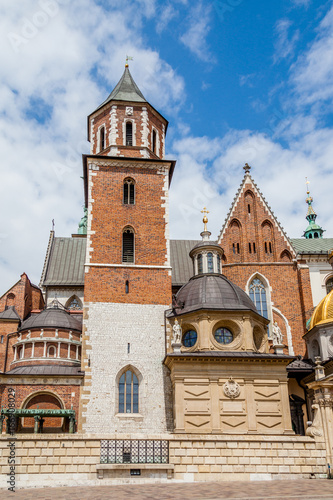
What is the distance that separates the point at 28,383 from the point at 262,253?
17.5 m

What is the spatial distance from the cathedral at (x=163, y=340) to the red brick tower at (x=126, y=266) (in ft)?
0.21

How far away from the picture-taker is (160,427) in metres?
24.5

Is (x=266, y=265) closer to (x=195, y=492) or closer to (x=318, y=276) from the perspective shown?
(x=318, y=276)

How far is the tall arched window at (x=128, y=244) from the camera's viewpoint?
94.8ft

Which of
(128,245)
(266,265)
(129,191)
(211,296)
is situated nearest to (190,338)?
(211,296)

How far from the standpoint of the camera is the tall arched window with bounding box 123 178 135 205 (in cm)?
3017

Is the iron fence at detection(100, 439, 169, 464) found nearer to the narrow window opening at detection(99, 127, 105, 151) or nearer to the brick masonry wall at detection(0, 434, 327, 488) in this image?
the brick masonry wall at detection(0, 434, 327, 488)

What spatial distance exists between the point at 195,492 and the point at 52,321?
690 inches

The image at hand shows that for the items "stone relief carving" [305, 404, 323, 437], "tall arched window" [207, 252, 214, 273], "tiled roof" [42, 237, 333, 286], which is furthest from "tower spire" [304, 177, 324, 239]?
"stone relief carving" [305, 404, 323, 437]

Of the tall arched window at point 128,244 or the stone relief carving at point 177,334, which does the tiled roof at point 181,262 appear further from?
the stone relief carving at point 177,334

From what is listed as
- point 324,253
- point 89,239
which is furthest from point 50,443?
point 324,253

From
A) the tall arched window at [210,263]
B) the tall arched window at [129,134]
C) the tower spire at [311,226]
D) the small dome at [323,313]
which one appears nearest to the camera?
the small dome at [323,313]

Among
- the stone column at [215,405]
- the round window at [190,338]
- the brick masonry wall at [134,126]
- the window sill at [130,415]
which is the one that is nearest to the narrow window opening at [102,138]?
the brick masonry wall at [134,126]

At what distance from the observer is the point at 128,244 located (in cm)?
2922
